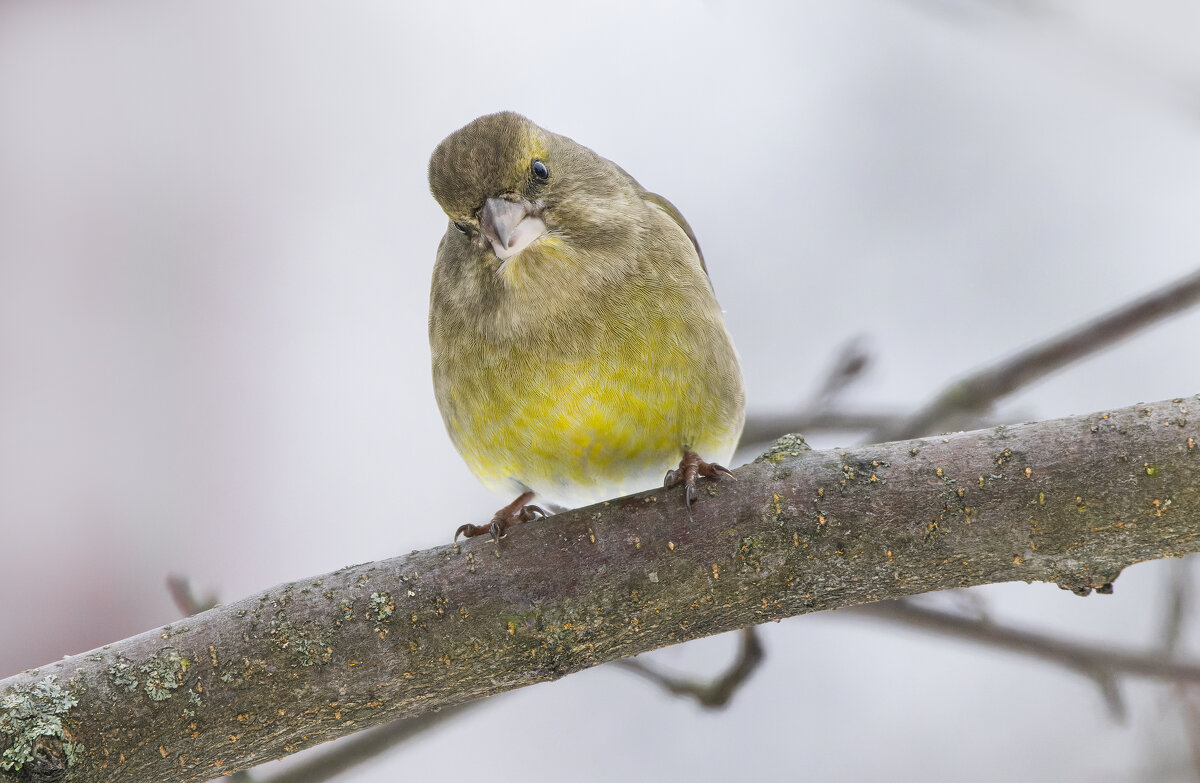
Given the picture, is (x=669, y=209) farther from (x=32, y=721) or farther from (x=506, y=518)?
(x=32, y=721)

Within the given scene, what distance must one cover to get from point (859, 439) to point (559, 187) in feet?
4.85

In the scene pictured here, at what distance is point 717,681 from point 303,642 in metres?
1.25

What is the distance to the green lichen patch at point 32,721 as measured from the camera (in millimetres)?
1927

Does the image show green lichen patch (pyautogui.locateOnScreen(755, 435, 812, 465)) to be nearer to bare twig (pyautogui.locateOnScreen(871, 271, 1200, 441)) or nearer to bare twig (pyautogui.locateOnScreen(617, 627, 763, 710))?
bare twig (pyautogui.locateOnScreen(617, 627, 763, 710))

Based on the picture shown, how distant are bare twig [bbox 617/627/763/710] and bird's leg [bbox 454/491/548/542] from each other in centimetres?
49

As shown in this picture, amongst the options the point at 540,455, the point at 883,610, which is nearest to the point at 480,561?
the point at 540,455

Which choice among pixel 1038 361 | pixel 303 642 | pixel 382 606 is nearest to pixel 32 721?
pixel 303 642

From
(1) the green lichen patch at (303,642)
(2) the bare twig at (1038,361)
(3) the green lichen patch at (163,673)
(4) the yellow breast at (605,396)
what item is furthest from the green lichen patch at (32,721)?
(2) the bare twig at (1038,361)

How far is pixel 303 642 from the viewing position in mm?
2123

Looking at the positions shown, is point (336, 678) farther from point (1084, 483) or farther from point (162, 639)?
point (1084, 483)

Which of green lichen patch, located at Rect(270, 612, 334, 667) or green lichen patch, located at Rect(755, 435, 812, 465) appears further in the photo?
green lichen patch, located at Rect(755, 435, 812, 465)

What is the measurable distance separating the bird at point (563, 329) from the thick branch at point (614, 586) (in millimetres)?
373

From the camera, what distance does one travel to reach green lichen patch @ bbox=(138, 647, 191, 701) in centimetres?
206

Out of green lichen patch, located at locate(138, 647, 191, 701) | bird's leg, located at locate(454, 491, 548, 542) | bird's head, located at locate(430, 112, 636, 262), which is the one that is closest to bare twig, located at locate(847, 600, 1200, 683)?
bird's leg, located at locate(454, 491, 548, 542)
